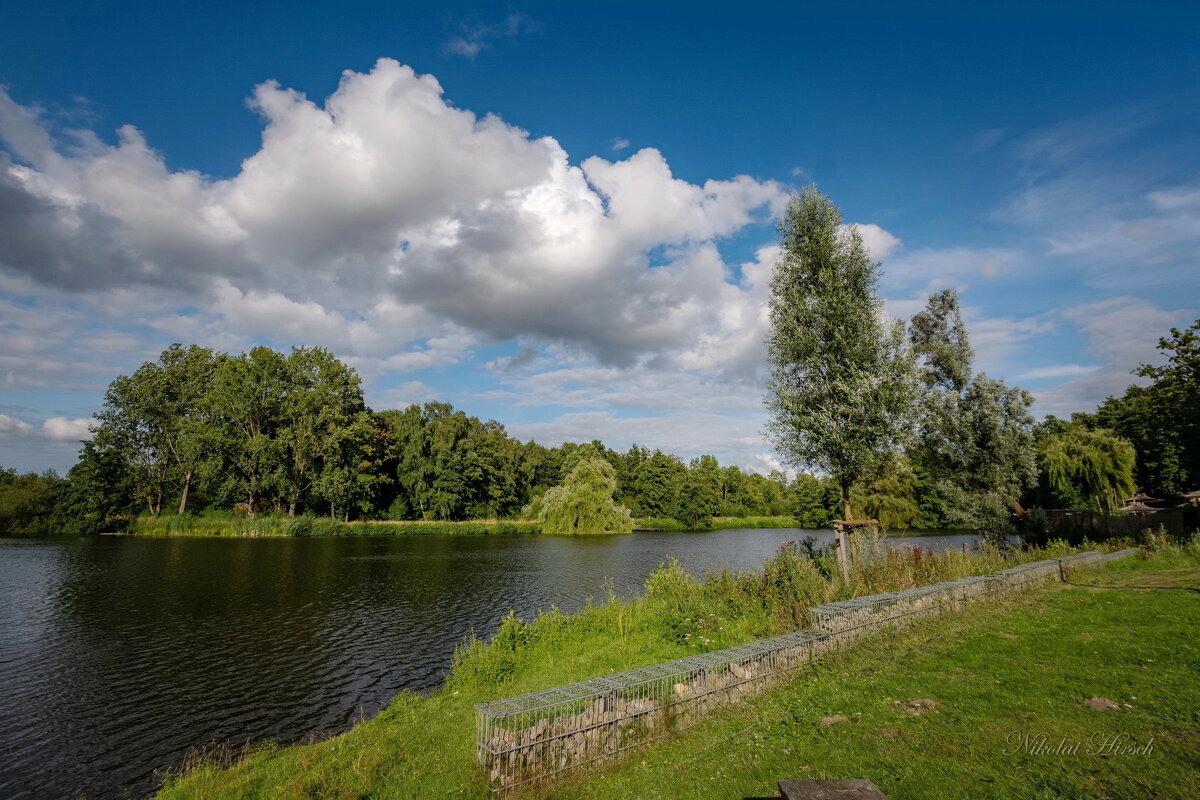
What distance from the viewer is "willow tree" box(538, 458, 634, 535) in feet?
196

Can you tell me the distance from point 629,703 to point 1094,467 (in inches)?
2038

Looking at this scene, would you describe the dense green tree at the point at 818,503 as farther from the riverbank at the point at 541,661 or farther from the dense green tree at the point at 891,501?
the riverbank at the point at 541,661

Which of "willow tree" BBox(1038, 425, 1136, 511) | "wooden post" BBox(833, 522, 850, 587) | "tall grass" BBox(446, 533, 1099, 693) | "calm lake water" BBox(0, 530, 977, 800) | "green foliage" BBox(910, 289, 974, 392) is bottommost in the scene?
"calm lake water" BBox(0, 530, 977, 800)

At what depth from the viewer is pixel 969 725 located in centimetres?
650

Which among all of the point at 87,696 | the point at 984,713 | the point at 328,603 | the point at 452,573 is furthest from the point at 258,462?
the point at 984,713

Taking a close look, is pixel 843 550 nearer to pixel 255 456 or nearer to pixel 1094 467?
pixel 1094 467

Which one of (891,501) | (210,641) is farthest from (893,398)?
(891,501)

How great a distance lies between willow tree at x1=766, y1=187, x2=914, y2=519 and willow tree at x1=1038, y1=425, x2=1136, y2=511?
4050cm

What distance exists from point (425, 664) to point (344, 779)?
776 centimetres

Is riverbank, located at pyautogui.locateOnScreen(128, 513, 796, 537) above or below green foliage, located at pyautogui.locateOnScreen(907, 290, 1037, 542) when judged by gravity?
below

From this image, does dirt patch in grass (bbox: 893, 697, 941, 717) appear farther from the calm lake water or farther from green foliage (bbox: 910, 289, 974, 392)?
green foliage (bbox: 910, 289, 974, 392)

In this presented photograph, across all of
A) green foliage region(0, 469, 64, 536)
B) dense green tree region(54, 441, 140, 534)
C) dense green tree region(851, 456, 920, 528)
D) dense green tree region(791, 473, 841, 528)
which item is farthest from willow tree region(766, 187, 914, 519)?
green foliage region(0, 469, 64, 536)

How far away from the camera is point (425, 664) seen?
14.8 metres

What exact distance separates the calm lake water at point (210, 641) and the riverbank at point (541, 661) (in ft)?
6.47
